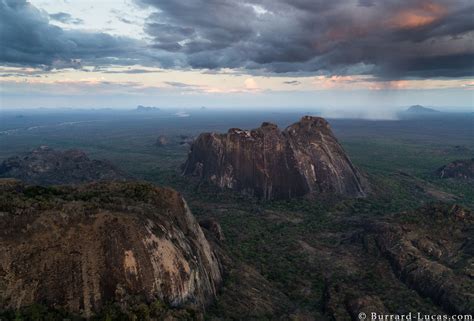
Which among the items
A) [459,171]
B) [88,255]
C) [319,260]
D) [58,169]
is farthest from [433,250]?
[58,169]

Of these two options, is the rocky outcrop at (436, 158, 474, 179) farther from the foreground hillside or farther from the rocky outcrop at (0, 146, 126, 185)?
the rocky outcrop at (0, 146, 126, 185)

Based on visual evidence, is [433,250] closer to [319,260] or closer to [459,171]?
[319,260]

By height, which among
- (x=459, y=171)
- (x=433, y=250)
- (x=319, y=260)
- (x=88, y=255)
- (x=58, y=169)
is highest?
(x=88, y=255)

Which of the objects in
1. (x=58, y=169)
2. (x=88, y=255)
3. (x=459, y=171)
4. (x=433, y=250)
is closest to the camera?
(x=88, y=255)

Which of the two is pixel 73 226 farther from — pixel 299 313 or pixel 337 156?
pixel 337 156

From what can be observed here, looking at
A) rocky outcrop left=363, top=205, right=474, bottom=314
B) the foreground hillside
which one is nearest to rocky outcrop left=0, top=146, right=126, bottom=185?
the foreground hillside
